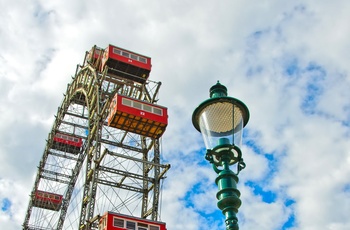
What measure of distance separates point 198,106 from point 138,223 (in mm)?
24623

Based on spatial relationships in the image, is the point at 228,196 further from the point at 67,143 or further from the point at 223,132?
the point at 67,143

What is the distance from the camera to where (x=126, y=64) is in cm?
3841

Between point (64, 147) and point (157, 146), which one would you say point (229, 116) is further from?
point (64, 147)

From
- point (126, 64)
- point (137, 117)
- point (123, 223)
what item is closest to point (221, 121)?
point (123, 223)

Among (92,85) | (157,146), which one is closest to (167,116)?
(157,146)

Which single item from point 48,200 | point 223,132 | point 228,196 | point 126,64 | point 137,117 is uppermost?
point 126,64

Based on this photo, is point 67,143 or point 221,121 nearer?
point 221,121

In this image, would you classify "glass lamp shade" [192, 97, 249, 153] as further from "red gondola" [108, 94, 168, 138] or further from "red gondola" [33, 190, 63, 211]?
"red gondola" [33, 190, 63, 211]

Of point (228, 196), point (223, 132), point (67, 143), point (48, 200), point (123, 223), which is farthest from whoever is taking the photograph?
point (48, 200)

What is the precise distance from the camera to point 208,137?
19.9 ft

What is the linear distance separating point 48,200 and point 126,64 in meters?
21.9

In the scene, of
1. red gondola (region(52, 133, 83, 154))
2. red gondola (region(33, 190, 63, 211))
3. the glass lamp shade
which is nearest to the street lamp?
the glass lamp shade

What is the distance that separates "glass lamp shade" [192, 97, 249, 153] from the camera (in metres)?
5.98

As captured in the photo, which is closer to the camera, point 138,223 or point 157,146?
point 138,223
